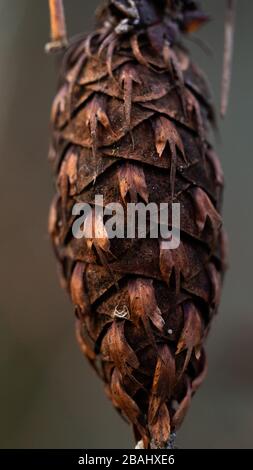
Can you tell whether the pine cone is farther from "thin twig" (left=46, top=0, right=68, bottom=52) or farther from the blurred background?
the blurred background

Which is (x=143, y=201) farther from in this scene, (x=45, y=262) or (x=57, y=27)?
(x=45, y=262)

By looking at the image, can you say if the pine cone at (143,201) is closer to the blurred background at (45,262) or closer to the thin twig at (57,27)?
the thin twig at (57,27)

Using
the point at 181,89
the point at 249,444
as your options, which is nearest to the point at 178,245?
the point at 181,89

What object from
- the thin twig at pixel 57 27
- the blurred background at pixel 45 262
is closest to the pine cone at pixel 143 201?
the thin twig at pixel 57 27

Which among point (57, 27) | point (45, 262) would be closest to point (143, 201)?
point (57, 27)

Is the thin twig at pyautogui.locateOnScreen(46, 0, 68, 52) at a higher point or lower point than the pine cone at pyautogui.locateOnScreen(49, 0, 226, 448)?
higher

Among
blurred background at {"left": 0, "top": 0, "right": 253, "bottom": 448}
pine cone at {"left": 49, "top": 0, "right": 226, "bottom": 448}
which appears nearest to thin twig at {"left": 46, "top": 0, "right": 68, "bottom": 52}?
pine cone at {"left": 49, "top": 0, "right": 226, "bottom": 448}

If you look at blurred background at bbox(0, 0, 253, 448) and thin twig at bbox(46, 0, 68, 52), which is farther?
blurred background at bbox(0, 0, 253, 448)
